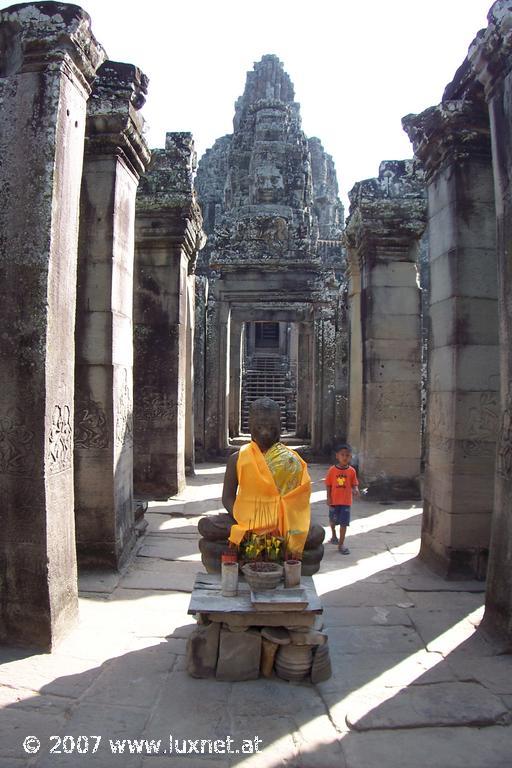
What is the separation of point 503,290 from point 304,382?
12.5 m

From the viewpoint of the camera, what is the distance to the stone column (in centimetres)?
539

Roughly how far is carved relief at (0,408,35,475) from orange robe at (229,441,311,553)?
4.44 feet

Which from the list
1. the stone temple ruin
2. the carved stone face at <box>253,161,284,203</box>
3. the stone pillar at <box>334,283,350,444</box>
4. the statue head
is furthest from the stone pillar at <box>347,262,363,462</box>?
the statue head

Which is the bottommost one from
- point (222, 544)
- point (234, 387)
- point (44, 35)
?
point (222, 544)

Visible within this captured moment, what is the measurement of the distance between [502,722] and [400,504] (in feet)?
20.1

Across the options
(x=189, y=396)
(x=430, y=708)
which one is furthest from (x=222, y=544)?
(x=189, y=396)

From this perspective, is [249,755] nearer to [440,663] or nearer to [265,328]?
[440,663]

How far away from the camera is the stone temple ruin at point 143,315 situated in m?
3.76

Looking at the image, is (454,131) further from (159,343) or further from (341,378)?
(341,378)

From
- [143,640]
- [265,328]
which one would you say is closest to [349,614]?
[143,640]

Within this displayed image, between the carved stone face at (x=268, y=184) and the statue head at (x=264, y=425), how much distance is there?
48.1 ft

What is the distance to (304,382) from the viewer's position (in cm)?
1655

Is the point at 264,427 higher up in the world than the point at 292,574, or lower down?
higher up

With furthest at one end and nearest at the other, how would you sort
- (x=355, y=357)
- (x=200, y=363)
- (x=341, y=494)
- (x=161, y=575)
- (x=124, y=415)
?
(x=200, y=363), (x=355, y=357), (x=341, y=494), (x=124, y=415), (x=161, y=575)
